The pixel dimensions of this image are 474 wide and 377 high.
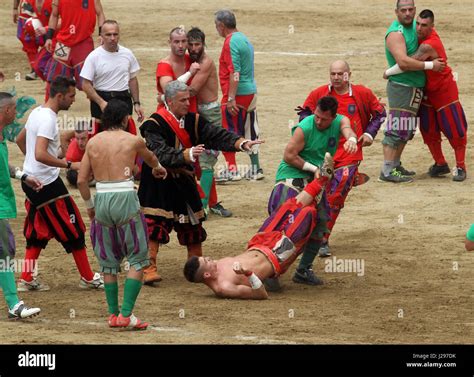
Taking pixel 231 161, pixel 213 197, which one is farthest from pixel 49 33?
pixel 213 197

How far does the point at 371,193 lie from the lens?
675 inches

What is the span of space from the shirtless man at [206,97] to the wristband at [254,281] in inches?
119

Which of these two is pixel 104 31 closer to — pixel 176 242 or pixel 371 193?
pixel 176 242

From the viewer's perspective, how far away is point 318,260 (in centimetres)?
1429

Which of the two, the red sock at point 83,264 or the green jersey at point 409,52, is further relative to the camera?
the green jersey at point 409,52

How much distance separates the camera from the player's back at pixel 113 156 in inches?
443

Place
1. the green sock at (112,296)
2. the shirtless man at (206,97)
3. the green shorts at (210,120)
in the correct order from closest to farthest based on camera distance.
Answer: the green sock at (112,296), the shirtless man at (206,97), the green shorts at (210,120)

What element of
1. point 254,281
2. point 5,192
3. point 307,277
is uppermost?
point 5,192

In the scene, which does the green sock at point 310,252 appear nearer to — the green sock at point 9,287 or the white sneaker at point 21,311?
the white sneaker at point 21,311

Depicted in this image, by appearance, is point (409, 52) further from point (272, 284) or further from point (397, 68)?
point (272, 284)

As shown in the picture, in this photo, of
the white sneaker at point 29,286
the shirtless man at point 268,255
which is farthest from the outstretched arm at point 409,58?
the white sneaker at point 29,286

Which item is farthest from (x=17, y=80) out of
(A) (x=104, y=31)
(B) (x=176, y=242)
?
(B) (x=176, y=242)

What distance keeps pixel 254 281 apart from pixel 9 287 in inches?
87.4

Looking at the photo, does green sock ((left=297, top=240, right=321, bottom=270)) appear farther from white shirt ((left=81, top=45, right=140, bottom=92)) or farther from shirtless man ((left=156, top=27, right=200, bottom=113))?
white shirt ((left=81, top=45, right=140, bottom=92))
